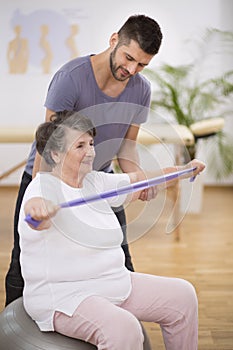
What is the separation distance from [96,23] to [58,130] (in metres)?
3.52

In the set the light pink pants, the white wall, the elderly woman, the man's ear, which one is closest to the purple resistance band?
the elderly woman

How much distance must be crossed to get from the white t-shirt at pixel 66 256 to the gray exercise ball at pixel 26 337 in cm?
3

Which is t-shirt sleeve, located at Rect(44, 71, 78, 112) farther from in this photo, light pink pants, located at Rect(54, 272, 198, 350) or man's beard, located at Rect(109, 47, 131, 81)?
light pink pants, located at Rect(54, 272, 198, 350)

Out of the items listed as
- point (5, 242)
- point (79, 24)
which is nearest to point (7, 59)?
point (79, 24)

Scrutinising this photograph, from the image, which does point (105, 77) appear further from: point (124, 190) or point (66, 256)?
point (66, 256)

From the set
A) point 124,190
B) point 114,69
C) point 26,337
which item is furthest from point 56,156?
point 26,337

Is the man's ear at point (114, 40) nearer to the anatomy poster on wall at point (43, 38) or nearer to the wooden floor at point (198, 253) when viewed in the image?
the wooden floor at point (198, 253)

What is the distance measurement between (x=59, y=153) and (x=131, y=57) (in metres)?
0.34

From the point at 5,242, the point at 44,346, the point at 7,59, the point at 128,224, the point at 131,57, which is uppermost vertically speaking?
the point at 131,57

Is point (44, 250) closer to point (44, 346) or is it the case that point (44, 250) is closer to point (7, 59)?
point (44, 346)

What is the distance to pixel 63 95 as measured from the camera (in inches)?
77.0

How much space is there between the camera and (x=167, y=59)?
17.0 ft

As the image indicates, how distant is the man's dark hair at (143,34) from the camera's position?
6.06 feet

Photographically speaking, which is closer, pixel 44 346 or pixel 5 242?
pixel 44 346
